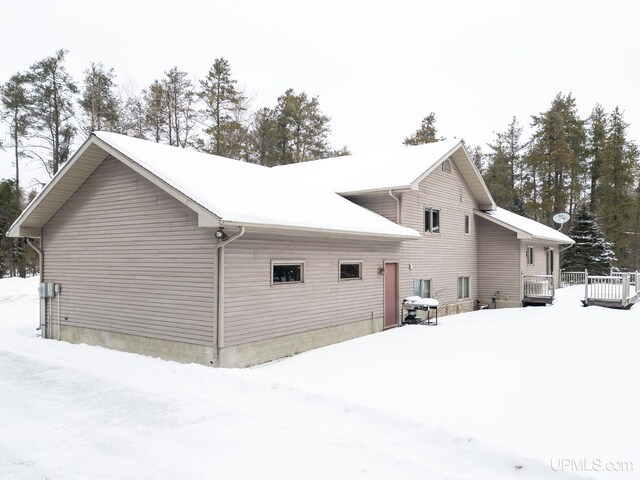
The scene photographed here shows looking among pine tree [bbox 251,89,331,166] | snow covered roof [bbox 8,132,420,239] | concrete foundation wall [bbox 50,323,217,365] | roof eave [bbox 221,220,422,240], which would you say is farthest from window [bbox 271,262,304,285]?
pine tree [bbox 251,89,331,166]

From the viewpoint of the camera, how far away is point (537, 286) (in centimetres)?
1944

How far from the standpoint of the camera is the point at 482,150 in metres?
51.0

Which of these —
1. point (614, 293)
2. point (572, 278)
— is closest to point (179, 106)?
point (614, 293)

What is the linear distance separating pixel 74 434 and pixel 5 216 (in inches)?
1221

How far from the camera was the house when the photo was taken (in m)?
8.85

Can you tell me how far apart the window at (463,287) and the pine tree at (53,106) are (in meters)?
26.0

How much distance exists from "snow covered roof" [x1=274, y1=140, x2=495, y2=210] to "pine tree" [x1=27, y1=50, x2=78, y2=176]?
1733 centimetres

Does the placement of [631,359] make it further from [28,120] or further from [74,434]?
[28,120]

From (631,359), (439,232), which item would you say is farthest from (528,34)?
(631,359)

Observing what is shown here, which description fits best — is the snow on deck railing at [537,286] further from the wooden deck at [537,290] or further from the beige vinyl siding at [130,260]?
the beige vinyl siding at [130,260]

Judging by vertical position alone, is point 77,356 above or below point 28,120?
below

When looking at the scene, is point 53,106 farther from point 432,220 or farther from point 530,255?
point 530,255

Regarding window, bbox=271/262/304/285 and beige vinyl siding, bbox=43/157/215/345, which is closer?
beige vinyl siding, bbox=43/157/215/345

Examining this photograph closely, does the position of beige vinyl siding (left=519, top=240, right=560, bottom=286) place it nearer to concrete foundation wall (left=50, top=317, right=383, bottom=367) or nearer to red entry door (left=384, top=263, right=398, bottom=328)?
red entry door (left=384, top=263, right=398, bottom=328)
